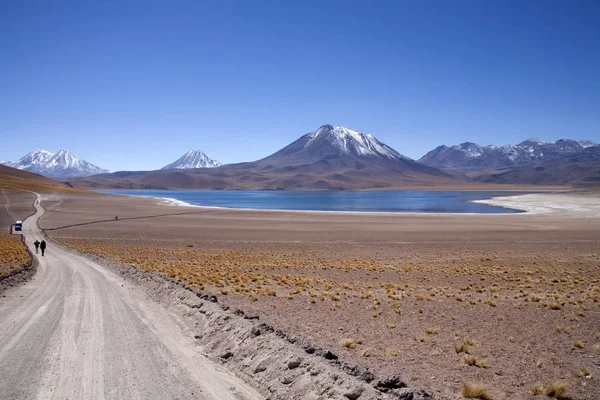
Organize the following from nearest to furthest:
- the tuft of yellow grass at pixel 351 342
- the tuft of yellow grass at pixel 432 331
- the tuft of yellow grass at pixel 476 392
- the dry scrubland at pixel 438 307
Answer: the tuft of yellow grass at pixel 476 392, the dry scrubland at pixel 438 307, the tuft of yellow grass at pixel 351 342, the tuft of yellow grass at pixel 432 331

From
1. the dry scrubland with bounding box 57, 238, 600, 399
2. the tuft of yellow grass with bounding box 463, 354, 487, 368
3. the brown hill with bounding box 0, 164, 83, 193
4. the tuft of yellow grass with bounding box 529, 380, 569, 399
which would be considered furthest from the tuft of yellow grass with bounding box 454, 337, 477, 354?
the brown hill with bounding box 0, 164, 83, 193

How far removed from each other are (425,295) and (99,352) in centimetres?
1047

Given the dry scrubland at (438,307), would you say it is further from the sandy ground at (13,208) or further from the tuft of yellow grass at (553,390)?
the sandy ground at (13,208)

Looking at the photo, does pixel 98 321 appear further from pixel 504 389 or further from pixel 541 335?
pixel 541 335

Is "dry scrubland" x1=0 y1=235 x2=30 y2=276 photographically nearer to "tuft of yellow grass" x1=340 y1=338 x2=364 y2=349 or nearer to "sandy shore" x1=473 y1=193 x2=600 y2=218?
"tuft of yellow grass" x1=340 y1=338 x2=364 y2=349

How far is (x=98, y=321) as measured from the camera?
36.6ft

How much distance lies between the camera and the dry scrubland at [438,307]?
7820 mm

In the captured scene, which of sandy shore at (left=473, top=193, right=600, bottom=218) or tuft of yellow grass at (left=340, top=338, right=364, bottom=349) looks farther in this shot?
sandy shore at (left=473, top=193, right=600, bottom=218)

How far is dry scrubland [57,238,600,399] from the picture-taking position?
782 cm

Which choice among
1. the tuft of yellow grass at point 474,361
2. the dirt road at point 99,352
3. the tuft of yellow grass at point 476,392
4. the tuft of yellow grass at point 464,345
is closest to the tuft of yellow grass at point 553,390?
the tuft of yellow grass at point 476,392

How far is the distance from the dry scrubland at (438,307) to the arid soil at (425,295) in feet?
0.13

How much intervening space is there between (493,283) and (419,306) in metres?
5.96

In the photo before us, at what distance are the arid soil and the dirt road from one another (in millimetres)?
2347

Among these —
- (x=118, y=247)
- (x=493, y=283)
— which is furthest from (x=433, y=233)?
(x=118, y=247)
